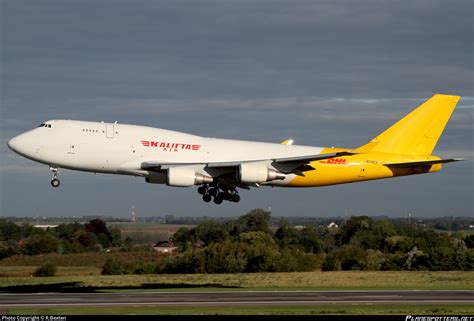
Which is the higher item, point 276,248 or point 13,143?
point 13,143

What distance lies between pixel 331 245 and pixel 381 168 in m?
60.2

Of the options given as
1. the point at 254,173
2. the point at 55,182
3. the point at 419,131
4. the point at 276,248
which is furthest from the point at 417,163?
the point at 276,248

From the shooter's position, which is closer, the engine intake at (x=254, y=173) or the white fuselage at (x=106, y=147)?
the white fuselage at (x=106, y=147)

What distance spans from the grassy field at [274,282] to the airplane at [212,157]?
9096 millimetres

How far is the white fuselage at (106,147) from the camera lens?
51.6m

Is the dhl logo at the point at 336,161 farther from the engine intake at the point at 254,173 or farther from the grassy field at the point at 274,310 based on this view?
the grassy field at the point at 274,310

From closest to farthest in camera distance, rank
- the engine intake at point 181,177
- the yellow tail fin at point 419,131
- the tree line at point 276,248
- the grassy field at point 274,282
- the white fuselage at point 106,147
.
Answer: the white fuselage at point 106,147, the engine intake at point 181,177, the yellow tail fin at point 419,131, the grassy field at point 274,282, the tree line at point 276,248

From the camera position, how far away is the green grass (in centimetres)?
4181

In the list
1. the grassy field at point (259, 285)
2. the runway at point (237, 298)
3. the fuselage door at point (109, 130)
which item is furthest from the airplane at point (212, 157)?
the grassy field at point (259, 285)

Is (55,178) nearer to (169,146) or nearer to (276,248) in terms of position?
(169,146)

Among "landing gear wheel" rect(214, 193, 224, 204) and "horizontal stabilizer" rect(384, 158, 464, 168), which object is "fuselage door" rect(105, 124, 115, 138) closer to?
"landing gear wheel" rect(214, 193, 224, 204)

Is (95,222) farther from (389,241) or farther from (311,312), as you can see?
(311,312)

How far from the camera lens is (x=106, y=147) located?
51594 mm

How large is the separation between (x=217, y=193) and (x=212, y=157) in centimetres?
320
